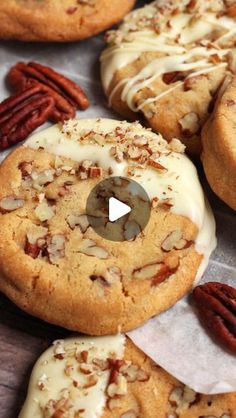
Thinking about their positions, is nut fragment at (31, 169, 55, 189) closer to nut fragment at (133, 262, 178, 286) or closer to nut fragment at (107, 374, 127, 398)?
nut fragment at (133, 262, 178, 286)

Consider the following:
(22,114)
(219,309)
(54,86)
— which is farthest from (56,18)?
(219,309)

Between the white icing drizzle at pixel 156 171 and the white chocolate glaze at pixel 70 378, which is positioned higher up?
the white icing drizzle at pixel 156 171

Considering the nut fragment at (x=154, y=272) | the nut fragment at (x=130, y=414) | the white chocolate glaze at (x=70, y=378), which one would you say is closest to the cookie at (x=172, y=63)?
the nut fragment at (x=154, y=272)

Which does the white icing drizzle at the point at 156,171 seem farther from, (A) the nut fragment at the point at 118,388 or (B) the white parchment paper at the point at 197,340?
(A) the nut fragment at the point at 118,388

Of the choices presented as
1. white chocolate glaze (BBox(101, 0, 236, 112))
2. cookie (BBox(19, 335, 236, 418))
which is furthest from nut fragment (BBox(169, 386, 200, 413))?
white chocolate glaze (BBox(101, 0, 236, 112))

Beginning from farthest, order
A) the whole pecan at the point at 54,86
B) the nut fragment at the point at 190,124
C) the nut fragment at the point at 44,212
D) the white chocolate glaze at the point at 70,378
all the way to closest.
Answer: the whole pecan at the point at 54,86 → the nut fragment at the point at 190,124 → the nut fragment at the point at 44,212 → the white chocolate glaze at the point at 70,378

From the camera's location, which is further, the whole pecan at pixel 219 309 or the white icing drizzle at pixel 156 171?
the white icing drizzle at pixel 156 171

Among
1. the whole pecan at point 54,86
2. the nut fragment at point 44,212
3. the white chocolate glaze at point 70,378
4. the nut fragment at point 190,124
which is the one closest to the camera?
the white chocolate glaze at point 70,378

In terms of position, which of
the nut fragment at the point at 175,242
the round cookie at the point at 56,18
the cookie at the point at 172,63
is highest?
the round cookie at the point at 56,18
